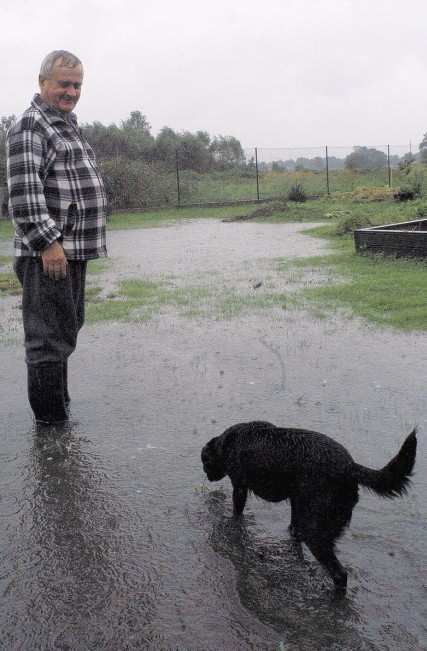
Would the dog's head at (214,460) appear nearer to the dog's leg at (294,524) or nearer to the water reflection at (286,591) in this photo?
the water reflection at (286,591)

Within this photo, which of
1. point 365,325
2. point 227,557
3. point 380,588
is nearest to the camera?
point 380,588

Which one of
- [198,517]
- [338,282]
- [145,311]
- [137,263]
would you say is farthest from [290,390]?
[137,263]

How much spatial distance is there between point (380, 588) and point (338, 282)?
21.8ft

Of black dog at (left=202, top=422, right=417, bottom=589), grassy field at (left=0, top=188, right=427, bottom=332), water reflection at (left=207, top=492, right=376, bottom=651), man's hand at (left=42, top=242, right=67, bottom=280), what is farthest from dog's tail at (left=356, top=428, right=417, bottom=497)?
grassy field at (left=0, top=188, right=427, bottom=332)

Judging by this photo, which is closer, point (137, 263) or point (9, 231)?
point (137, 263)

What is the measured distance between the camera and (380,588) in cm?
261

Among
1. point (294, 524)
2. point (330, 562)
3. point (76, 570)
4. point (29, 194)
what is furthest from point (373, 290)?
point (76, 570)

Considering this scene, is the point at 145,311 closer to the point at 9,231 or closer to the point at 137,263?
the point at 137,263

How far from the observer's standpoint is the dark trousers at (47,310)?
4086mm

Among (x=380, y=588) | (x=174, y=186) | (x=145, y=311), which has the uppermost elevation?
(x=174, y=186)

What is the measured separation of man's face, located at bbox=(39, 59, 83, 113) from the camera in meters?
3.97

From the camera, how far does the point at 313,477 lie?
2.69 meters

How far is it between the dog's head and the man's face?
2168 mm

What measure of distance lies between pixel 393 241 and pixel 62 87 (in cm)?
727
